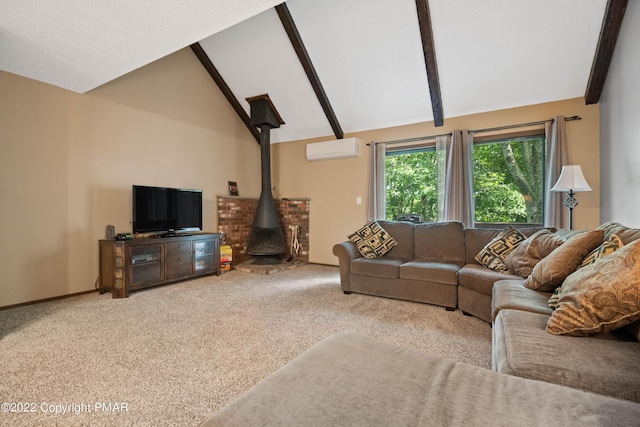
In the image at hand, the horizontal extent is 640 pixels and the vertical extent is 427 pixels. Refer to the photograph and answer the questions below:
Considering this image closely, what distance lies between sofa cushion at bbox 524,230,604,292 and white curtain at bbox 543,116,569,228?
79.4 inches

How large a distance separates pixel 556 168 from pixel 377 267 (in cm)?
255

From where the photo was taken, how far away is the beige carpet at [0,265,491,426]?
1.50 metres

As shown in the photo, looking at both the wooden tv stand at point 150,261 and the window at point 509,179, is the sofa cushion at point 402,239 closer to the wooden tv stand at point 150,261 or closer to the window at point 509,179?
the window at point 509,179

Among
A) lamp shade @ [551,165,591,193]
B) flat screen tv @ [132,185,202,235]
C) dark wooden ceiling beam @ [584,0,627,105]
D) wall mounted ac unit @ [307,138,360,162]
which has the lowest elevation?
flat screen tv @ [132,185,202,235]

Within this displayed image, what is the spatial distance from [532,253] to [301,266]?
3.51 metres

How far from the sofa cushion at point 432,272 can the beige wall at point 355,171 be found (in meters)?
1.89

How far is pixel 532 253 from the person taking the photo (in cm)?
256

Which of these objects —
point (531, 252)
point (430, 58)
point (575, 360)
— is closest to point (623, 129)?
point (531, 252)

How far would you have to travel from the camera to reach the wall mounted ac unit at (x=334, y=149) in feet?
16.4

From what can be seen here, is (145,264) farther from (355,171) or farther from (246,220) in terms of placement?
(355,171)

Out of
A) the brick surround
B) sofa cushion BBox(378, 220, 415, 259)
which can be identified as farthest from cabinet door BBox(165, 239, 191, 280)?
sofa cushion BBox(378, 220, 415, 259)

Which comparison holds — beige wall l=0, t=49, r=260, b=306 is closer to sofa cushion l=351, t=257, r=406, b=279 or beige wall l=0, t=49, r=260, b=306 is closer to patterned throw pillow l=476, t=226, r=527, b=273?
sofa cushion l=351, t=257, r=406, b=279

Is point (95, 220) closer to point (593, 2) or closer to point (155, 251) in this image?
point (155, 251)

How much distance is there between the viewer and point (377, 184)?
15.9 feet
